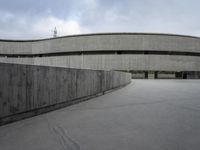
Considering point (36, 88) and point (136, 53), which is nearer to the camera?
point (36, 88)

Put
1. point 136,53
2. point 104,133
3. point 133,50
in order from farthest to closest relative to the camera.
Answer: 1. point 136,53
2. point 133,50
3. point 104,133

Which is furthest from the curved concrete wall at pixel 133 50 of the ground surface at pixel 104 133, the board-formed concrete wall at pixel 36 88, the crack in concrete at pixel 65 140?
the crack in concrete at pixel 65 140

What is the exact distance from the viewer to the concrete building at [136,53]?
1542 inches

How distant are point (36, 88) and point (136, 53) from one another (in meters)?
37.2

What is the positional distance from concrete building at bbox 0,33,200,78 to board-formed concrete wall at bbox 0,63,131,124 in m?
33.2

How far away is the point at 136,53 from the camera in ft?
130

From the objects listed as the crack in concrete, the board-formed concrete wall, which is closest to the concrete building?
the board-formed concrete wall

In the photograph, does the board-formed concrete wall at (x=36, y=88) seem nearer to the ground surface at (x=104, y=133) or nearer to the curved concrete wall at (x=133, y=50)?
the ground surface at (x=104, y=133)

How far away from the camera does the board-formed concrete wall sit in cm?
355

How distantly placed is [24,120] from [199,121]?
4125 millimetres

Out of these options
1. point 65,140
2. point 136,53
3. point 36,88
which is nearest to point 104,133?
point 65,140

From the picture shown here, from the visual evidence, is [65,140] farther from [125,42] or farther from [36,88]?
[125,42]

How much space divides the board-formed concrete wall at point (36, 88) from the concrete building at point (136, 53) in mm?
33217

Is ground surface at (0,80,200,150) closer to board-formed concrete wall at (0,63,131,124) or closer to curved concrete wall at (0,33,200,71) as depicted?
board-formed concrete wall at (0,63,131,124)
